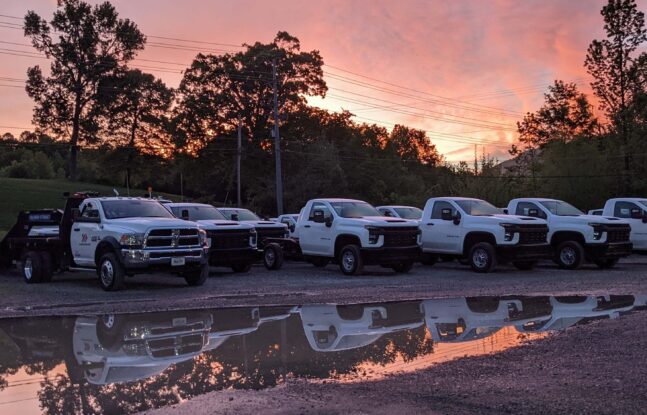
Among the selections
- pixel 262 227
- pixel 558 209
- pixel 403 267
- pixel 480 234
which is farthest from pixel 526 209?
pixel 262 227

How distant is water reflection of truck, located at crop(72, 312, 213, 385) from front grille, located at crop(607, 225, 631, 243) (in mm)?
13212

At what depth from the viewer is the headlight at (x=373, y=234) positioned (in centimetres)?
1841

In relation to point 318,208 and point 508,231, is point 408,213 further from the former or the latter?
point 508,231

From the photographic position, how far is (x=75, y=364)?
7.90 meters

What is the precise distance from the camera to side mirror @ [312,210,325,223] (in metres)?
19.7

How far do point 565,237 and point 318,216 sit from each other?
751 cm

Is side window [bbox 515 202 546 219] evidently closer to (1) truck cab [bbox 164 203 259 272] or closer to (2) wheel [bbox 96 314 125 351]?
(1) truck cab [bbox 164 203 259 272]

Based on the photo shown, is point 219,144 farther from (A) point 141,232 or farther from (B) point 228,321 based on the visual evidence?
(B) point 228,321

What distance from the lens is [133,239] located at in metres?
14.6

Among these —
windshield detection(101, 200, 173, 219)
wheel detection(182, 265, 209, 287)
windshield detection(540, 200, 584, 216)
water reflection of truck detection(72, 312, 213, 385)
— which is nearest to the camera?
water reflection of truck detection(72, 312, 213, 385)

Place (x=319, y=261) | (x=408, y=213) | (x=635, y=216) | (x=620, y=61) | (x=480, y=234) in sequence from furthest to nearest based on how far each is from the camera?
(x=620, y=61) < (x=408, y=213) < (x=635, y=216) < (x=319, y=261) < (x=480, y=234)

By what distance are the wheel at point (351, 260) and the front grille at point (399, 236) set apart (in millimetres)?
819

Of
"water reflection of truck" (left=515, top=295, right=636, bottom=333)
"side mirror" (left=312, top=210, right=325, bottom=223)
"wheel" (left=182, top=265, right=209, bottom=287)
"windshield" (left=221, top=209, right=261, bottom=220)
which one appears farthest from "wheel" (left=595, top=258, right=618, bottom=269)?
"wheel" (left=182, top=265, right=209, bottom=287)

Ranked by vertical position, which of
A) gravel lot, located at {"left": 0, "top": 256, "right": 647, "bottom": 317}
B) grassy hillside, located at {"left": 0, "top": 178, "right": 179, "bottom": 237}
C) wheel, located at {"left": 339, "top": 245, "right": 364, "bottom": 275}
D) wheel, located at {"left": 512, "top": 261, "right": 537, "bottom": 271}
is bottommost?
gravel lot, located at {"left": 0, "top": 256, "right": 647, "bottom": 317}
